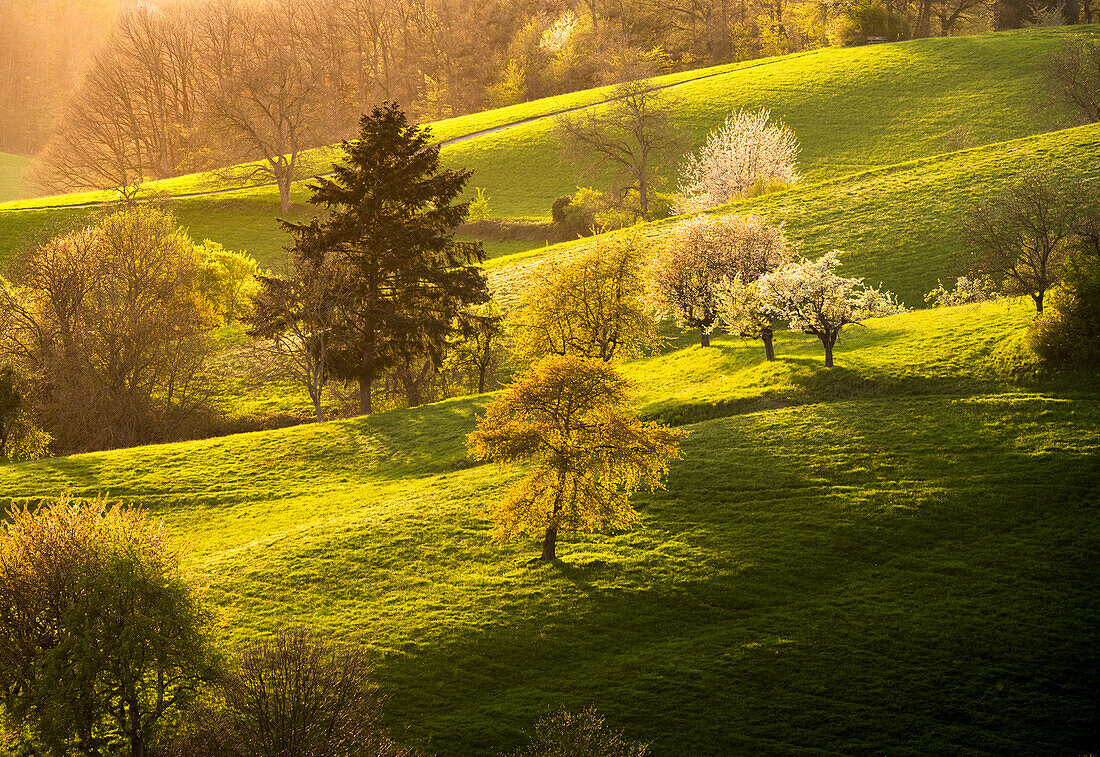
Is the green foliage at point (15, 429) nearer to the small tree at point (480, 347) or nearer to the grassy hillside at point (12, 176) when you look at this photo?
the small tree at point (480, 347)

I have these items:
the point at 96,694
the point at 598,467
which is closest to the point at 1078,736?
the point at 598,467

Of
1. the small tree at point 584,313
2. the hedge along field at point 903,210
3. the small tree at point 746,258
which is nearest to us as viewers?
the small tree at point 746,258

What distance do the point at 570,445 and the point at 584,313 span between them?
56.9ft

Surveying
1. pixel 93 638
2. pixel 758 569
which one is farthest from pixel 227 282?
pixel 758 569

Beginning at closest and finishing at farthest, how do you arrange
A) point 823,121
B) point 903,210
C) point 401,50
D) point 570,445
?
point 570,445
point 903,210
point 823,121
point 401,50

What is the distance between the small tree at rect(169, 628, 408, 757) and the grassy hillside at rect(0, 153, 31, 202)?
511 feet

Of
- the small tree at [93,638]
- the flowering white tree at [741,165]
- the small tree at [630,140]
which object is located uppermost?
the small tree at [630,140]

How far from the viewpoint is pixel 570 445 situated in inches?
1075

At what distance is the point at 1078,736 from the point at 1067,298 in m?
20.5

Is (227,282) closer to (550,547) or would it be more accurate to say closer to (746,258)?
(746,258)

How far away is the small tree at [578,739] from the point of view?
62.3ft

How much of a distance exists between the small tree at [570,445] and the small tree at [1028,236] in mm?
24331

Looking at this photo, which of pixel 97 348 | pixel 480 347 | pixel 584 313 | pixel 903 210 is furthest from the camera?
pixel 903 210

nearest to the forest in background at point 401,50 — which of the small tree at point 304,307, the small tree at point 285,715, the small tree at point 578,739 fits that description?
the small tree at point 304,307
